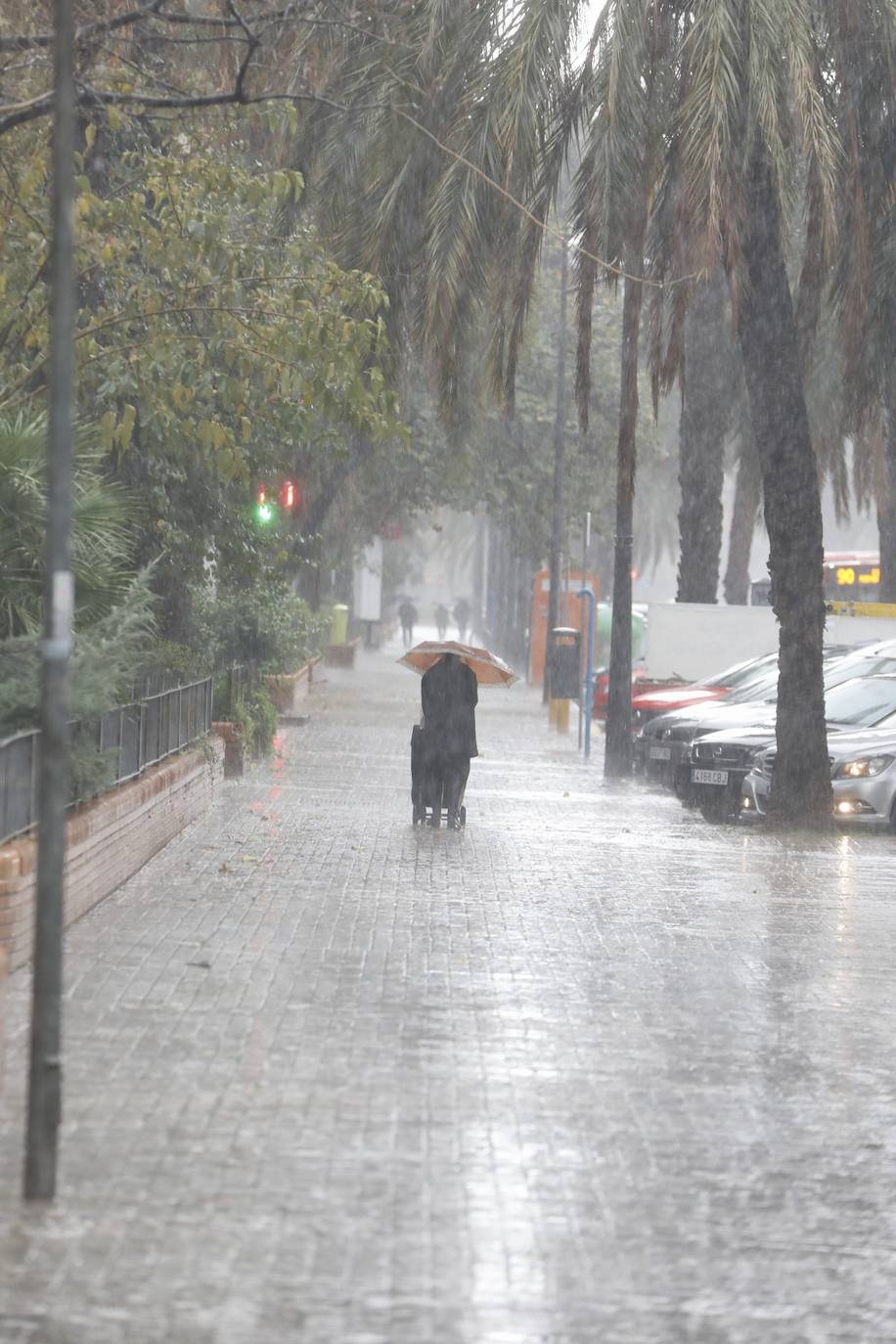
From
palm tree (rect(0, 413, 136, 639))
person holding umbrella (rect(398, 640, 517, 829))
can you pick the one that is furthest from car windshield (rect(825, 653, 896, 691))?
palm tree (rect(0, 413, 136, 639))

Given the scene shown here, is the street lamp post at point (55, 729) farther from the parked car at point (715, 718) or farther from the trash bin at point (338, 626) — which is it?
the trash bin at point (338, 626)

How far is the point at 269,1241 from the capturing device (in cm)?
561

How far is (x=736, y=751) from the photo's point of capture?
1911 cm

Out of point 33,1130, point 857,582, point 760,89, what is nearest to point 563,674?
point 857,582

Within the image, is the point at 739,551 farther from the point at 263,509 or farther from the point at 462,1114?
the point at 462,1114

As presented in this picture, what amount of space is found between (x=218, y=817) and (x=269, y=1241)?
10749 mm

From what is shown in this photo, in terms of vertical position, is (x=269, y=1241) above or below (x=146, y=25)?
below

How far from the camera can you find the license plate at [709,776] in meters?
19.0

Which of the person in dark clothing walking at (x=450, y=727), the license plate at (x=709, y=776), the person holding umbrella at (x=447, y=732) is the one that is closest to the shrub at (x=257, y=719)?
the person holding umbrella at (x=447, y=732)

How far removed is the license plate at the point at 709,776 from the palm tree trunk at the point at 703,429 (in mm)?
9139

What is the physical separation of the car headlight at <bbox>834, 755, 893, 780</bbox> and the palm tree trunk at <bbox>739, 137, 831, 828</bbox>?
2.12 ft

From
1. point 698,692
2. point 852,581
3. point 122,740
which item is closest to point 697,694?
point 698,692

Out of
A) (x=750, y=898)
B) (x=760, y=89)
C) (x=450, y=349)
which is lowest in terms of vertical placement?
(x=750, y=898)

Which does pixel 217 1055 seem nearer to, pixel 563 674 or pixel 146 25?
pixel 146 25
